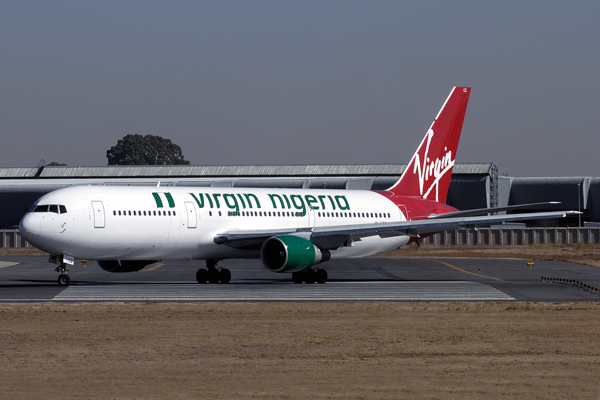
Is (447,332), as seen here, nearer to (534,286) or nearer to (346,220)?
(534,286)

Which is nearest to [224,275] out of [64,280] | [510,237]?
[64,280]

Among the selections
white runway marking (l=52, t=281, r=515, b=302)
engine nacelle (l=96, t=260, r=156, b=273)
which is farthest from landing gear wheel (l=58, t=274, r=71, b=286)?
engine nacelle (l=96, t=260, r=156, b=273)

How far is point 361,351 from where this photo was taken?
14.2m

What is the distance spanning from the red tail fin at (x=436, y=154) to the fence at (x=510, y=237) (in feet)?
115

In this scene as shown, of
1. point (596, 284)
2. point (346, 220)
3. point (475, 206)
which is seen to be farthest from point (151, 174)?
point (596, 284)

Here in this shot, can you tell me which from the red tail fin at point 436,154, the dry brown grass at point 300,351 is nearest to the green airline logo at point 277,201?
the red tail fin at point 436,154

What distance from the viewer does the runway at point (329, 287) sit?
24.6 meters

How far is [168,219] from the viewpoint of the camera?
3114cm

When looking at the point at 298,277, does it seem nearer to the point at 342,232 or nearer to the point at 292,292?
the point at 342,232

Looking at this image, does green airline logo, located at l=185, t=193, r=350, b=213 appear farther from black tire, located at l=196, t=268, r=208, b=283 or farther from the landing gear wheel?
the landing gear wheel

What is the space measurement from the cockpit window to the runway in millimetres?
2643

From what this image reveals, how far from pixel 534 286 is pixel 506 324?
1191cm

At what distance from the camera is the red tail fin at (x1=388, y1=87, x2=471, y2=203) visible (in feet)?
134

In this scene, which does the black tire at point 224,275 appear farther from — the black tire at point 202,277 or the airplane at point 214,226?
the black tire at point 202,277
